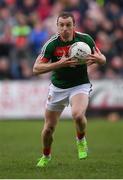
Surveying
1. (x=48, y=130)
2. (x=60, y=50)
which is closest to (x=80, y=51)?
(x=60, y=50)

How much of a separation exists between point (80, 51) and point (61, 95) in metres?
0.91

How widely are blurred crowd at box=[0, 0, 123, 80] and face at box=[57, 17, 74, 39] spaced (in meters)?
12.9

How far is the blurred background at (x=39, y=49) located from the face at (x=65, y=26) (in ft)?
40.0

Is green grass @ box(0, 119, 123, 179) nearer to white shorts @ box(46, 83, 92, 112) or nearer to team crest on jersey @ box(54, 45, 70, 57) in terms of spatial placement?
white shorts @ box(46, 83, 92, 112)

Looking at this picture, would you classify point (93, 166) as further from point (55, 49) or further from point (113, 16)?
point (113, 16)

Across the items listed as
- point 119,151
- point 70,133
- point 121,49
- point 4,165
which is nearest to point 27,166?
point 4,165

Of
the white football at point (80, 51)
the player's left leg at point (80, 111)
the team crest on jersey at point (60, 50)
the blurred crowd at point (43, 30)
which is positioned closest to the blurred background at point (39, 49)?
the blurred crowd at point (43, 30)

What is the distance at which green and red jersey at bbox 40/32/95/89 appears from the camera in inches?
452

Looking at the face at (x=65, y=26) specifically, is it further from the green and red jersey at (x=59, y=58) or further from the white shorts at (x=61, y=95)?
the white shorts at (x=61, y=95)

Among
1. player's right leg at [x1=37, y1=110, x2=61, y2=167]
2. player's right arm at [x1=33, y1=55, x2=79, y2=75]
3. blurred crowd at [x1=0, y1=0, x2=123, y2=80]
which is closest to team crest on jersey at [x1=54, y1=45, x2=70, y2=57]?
player's right arm at [x1=33, y1=55, x2=79, y2=75]

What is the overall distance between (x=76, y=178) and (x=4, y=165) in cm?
216

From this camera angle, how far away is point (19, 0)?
26156mm

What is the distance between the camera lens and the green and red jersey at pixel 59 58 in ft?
37.6

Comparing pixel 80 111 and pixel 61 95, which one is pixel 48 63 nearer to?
pixel 61 95
